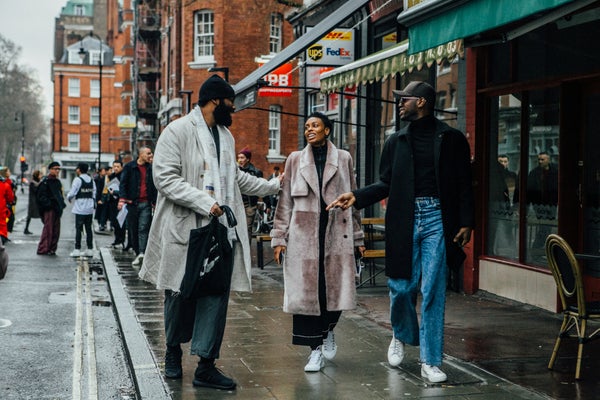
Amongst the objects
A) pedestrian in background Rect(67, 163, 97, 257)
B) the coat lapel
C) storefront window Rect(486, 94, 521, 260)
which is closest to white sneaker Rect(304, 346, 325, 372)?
the coat lapel

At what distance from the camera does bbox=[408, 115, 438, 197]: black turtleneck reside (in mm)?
6246

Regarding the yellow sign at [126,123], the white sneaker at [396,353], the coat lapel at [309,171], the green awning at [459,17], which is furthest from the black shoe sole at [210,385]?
the yellow sign at [126,123]

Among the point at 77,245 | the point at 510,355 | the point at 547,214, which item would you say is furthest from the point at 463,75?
the point at 77,245

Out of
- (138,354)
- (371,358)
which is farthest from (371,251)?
(138,354)

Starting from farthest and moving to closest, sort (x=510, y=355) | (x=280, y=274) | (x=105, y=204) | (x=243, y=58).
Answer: (x=243, y=58) → (x=105, y=204) → (x=280, y=274) → (x=510, y=355)

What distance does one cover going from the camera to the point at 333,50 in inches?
639

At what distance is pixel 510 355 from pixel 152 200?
29.2ft

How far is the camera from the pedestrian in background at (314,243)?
6.51 metres

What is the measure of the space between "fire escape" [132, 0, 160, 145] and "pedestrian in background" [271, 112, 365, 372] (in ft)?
147

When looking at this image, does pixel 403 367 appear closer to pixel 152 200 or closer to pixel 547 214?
pixel 547 214

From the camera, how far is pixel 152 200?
15.0 meters

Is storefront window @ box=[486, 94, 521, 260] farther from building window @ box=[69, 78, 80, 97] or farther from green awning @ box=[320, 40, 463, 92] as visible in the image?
building window @ box=[69, 78, 80, 97]

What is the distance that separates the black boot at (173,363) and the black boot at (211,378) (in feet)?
0.86

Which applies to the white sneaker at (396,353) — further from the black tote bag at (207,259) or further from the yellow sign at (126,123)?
the yellow sign at (126,123)
